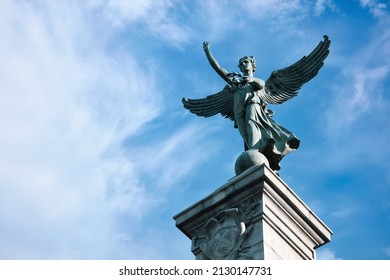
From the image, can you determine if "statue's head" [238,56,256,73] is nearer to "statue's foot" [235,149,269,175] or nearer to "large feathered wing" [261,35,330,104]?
"large feathered wing" [261,35,330,104]

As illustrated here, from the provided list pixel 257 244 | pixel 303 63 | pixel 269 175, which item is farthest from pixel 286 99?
pixel 257 244

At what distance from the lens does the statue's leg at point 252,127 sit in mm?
15664

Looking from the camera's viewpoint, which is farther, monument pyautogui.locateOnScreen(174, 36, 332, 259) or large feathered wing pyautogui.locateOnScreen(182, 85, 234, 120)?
large feathered wing pyautogui.locateOnScreen(182, 85, 234, 120)

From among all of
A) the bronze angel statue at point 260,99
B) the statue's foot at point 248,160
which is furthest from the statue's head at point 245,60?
the statue's foot at point 248,160

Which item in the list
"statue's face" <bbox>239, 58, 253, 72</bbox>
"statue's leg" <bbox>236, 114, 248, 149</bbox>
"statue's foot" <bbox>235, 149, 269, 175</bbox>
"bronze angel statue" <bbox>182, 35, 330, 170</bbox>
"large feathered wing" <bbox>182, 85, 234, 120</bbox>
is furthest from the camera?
"large feathered wing" <bbox>182, 85, 234, 120</bbox>

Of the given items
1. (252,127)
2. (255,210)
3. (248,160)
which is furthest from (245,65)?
(255,210)

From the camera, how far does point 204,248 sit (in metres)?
14.0

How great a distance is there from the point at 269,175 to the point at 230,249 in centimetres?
146

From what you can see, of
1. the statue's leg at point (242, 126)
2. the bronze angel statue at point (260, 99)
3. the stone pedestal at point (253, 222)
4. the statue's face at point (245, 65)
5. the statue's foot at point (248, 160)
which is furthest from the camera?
the statue's face at point (245, 65)

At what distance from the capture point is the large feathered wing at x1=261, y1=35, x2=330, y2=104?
17.2 meters

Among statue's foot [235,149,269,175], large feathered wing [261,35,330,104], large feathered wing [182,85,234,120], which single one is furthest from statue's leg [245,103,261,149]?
large feathered wing [182,85,234,120]

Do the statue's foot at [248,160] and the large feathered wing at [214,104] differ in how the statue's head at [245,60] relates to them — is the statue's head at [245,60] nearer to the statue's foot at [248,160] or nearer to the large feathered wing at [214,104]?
the large feathered wing at [214,104]

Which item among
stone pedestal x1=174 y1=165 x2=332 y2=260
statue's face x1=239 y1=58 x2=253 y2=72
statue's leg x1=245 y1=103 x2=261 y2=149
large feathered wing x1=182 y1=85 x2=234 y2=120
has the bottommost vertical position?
stone pedestal x1=174 y1=165 x2=332 y2=260
